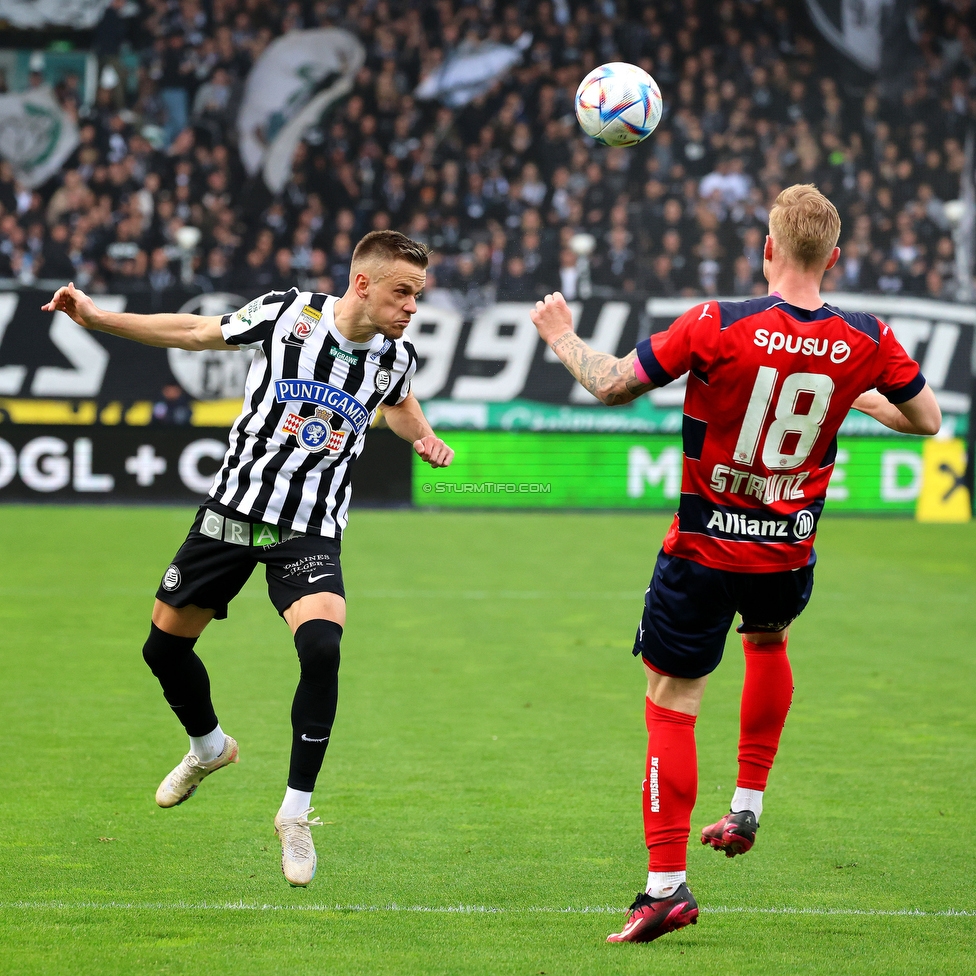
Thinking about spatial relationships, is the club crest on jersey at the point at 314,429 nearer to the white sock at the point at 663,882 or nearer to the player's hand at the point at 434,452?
the player's hand at the point at 434,452

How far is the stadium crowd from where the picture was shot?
776 inches

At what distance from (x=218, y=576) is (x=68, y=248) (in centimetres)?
1590

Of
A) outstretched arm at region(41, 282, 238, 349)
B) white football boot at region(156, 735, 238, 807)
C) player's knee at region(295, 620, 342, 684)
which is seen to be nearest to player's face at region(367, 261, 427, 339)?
outstretched arm at region(41, 282, 238, 349)

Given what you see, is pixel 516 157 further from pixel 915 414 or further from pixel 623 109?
pixel 915 414

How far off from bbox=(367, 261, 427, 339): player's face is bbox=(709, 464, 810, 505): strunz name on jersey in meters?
1.21

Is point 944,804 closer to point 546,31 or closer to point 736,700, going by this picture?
point 736,700

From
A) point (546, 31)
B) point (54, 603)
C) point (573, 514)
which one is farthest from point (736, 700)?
point (546, 31)

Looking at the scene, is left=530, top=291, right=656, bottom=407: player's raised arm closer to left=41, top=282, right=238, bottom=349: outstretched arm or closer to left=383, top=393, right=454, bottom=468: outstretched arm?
left=383, top=393, right=454, bottom=468: outstretched arm

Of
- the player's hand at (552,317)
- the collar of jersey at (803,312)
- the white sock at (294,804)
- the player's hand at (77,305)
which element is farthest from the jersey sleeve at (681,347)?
the player's hand at (77,305)

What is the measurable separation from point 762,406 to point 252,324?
1.79m

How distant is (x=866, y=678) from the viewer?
312 inches

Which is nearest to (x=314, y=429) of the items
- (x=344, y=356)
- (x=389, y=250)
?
(x=344, y=356)

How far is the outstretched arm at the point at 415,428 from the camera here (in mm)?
4734

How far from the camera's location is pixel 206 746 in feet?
16.0
